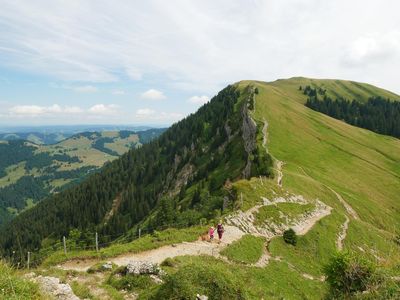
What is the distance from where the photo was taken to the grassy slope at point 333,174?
157ft

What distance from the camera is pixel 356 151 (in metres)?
127

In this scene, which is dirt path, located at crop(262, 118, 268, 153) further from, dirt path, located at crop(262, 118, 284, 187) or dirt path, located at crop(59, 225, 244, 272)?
dirt path, located at crop(59, 225, 244, 272)

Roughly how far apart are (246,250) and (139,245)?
11.7 m

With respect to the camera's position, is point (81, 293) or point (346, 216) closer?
point (81, 293)

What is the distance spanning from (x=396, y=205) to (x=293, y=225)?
2147 inches

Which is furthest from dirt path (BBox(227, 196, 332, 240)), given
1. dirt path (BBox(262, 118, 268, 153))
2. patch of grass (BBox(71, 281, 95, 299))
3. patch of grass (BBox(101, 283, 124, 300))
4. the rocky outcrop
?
dirt path (BBox(262, 118, 268, 153))

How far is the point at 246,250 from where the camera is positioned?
36.8 m

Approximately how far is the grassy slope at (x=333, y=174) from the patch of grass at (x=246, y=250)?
8.56 ft

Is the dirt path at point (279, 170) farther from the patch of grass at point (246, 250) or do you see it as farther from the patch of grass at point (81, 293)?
the patch of grass at point (81, 293)

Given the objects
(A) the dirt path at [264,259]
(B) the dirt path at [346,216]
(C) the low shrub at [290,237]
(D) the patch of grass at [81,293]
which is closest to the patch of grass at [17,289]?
(D) the patch of grass at [81,293]

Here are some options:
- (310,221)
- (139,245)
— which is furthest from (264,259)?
(310,221)

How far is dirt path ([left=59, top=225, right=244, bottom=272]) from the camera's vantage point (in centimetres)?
3062

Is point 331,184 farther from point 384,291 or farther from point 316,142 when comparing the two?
point 384,291

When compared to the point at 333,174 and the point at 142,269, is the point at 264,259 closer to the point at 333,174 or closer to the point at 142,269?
the point at 142,269
